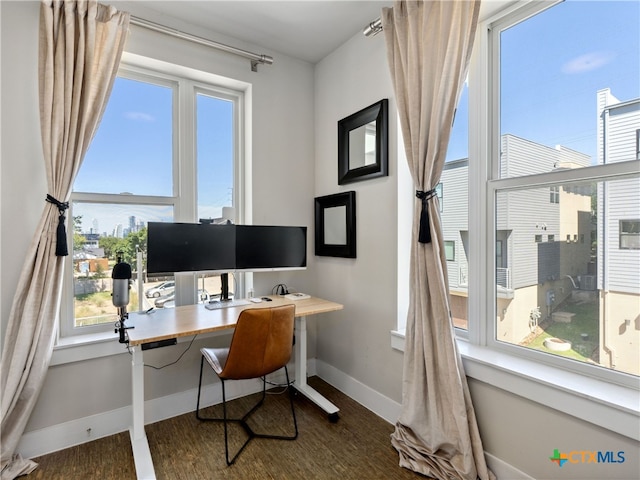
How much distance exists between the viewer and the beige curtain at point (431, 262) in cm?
166

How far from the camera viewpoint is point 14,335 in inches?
69.4

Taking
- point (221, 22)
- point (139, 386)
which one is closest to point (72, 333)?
point (139, 386)

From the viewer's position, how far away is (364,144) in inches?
95.1

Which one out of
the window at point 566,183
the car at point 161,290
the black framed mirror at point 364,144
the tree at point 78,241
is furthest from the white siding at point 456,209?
the tree at point 78,241

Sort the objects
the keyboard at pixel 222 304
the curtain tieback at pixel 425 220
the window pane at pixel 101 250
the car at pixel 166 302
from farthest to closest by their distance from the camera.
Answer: the car at pixel 166 302 < the keyboard at pixel 222 304 < the window pane at pixel 101 250 < the curtain tieback at pixel 425 220

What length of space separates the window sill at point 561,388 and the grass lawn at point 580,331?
10cm

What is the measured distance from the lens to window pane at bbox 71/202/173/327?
2.14 meters

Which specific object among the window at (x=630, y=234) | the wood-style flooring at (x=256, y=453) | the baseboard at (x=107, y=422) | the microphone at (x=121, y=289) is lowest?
the wood-style flooring at (x=256, y=453)

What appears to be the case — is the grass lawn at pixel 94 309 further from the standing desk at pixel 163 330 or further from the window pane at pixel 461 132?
the window pane at pixel 461 132

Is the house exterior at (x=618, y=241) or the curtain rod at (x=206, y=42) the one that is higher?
the curtain rod at (x=206, y=42)

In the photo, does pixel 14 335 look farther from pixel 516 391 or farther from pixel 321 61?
pixel 321 61

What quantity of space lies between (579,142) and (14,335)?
309 centimetres

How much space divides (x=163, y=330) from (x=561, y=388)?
194 cm

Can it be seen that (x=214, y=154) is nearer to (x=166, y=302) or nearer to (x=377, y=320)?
(x=166, y=302)
